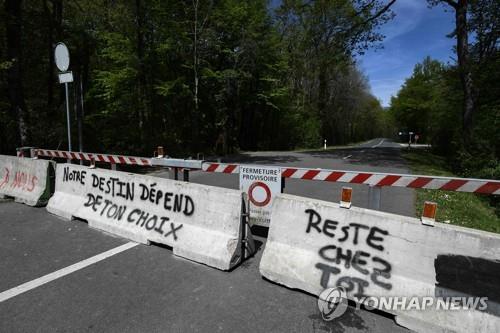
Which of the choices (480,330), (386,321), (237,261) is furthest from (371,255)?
(237,261)

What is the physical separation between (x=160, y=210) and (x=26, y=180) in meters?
4.23

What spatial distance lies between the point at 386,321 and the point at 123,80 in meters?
15.9

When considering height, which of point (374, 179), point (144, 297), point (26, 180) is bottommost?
point (144, 297)

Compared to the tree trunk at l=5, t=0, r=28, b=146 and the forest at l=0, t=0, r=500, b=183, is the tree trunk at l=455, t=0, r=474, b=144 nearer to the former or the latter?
the forest at l=0, t=0, r=500, b=183

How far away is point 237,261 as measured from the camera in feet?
12.5

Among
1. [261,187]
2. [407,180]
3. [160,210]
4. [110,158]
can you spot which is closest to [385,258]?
[407,180]

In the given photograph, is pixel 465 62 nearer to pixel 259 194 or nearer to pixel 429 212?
pixel 259 194

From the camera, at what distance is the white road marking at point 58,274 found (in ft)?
10.3

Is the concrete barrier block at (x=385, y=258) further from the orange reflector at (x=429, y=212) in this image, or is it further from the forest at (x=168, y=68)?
the forest at (x=168, y=68)

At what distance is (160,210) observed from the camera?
4.51 m

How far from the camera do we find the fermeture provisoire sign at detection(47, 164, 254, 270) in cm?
385

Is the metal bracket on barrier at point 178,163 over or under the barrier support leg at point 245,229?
over

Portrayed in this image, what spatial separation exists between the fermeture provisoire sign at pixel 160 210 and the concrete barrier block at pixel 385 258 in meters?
0.59

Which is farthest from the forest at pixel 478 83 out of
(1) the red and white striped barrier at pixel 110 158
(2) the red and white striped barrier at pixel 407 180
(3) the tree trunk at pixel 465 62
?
(1) the red and white striped barrier at pixel 110 158
